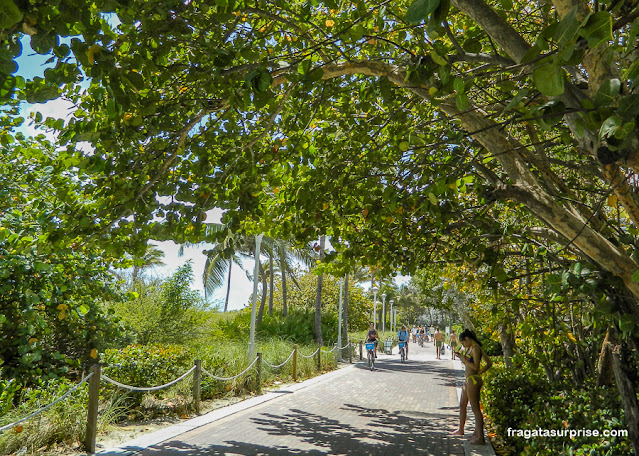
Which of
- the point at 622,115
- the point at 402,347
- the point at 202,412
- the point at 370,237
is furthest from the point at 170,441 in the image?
the point at 402,347

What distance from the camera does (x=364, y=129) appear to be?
5.29m

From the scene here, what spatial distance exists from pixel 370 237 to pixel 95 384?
411 cm

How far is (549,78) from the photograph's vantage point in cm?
149

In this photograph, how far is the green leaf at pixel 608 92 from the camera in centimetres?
171

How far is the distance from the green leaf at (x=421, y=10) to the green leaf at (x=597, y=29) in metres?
0.45

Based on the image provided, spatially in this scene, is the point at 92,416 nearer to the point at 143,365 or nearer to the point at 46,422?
the point at 46,422

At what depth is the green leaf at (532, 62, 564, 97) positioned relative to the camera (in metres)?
1.48

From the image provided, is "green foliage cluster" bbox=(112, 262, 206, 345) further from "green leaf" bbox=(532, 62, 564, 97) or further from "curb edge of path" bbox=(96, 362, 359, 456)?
"green leaf" bbox=(532, 62, 564, 97)

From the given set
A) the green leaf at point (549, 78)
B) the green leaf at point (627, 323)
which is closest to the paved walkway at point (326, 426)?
the green leaf at point (627, 323)

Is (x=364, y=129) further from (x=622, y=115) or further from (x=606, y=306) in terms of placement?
(x=622, y=115)

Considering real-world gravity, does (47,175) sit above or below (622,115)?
above

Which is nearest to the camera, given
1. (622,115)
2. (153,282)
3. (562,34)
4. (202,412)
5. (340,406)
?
(562,34)

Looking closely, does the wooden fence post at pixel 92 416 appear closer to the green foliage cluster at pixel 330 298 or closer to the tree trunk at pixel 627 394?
the tree trunk at pixel 627 394

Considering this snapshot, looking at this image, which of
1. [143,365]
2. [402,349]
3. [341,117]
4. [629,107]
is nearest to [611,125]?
[629,107]
